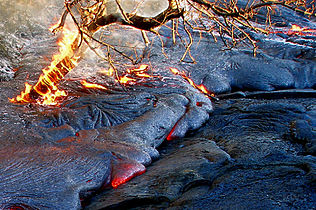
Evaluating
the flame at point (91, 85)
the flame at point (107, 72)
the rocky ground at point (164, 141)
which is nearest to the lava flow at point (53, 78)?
the rocky ground at point (164, 141)

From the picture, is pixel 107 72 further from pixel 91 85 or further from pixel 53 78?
pixel 53 78

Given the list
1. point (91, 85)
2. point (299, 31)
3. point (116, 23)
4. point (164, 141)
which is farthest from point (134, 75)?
point (299, 31)

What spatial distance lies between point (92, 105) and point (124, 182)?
73.1 inches

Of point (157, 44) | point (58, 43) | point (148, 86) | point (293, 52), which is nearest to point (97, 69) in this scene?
point (148, 86)

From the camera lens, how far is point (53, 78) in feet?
20.3

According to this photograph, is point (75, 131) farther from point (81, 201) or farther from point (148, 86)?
point (148, 86)

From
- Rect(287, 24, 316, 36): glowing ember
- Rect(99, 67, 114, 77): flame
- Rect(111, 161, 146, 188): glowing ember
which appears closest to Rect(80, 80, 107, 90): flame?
Rect(99, 67, 114, 77): flame

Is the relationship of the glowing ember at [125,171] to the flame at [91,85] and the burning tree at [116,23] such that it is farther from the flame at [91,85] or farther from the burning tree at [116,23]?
the flame at [91,85]

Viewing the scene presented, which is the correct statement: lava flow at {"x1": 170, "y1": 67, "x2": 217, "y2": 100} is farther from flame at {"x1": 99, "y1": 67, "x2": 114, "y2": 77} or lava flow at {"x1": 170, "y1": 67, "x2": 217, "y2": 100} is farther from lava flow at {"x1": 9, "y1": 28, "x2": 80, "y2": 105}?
lava flow at {"x1": 9, "y1": 28, "x2": 80, "y2": 105}

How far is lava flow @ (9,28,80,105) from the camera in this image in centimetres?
534

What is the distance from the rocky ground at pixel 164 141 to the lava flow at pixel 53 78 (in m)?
0.21

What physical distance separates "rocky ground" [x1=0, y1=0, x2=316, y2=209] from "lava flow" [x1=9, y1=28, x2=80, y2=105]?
0.21 metres

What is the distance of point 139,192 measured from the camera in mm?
3350

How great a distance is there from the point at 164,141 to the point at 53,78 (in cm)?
282
